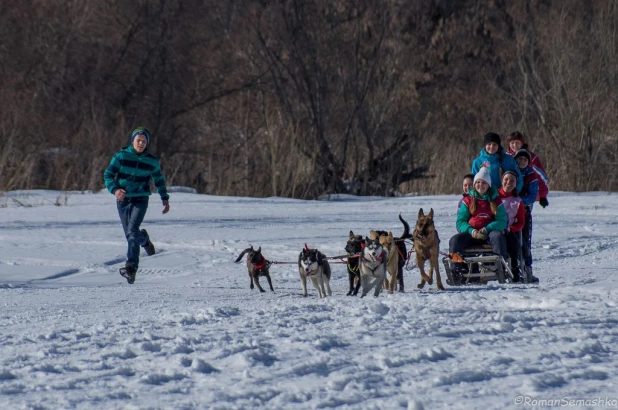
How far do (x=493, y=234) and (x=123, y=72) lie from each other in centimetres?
2330

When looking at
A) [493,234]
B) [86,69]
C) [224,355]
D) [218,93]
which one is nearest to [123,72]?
[86,69]

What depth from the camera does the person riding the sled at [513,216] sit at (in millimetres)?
10062

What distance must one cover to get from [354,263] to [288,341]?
3.64 m

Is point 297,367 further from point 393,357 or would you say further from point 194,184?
point 194,184

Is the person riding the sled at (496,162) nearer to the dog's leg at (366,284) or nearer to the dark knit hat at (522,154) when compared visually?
the dark knit hat at (522,154)

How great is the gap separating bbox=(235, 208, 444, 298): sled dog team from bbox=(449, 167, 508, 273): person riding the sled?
280 millimetres

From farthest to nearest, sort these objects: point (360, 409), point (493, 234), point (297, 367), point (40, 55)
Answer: point (40, 55) → point (493, 234) → point (297, 367) → point (360, 409)

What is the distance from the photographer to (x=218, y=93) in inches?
1270

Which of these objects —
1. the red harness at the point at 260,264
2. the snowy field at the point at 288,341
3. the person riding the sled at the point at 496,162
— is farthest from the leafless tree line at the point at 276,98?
the person riding the sled at the point at 496,162

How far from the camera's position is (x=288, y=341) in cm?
596

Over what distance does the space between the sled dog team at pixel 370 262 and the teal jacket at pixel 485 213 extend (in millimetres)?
415

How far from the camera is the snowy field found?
4.78 m

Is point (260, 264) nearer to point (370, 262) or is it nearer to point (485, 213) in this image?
point (370, 262)

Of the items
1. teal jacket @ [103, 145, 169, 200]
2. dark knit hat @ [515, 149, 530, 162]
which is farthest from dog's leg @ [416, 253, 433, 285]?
teal jacket @ [103, 145, 169, 200]
